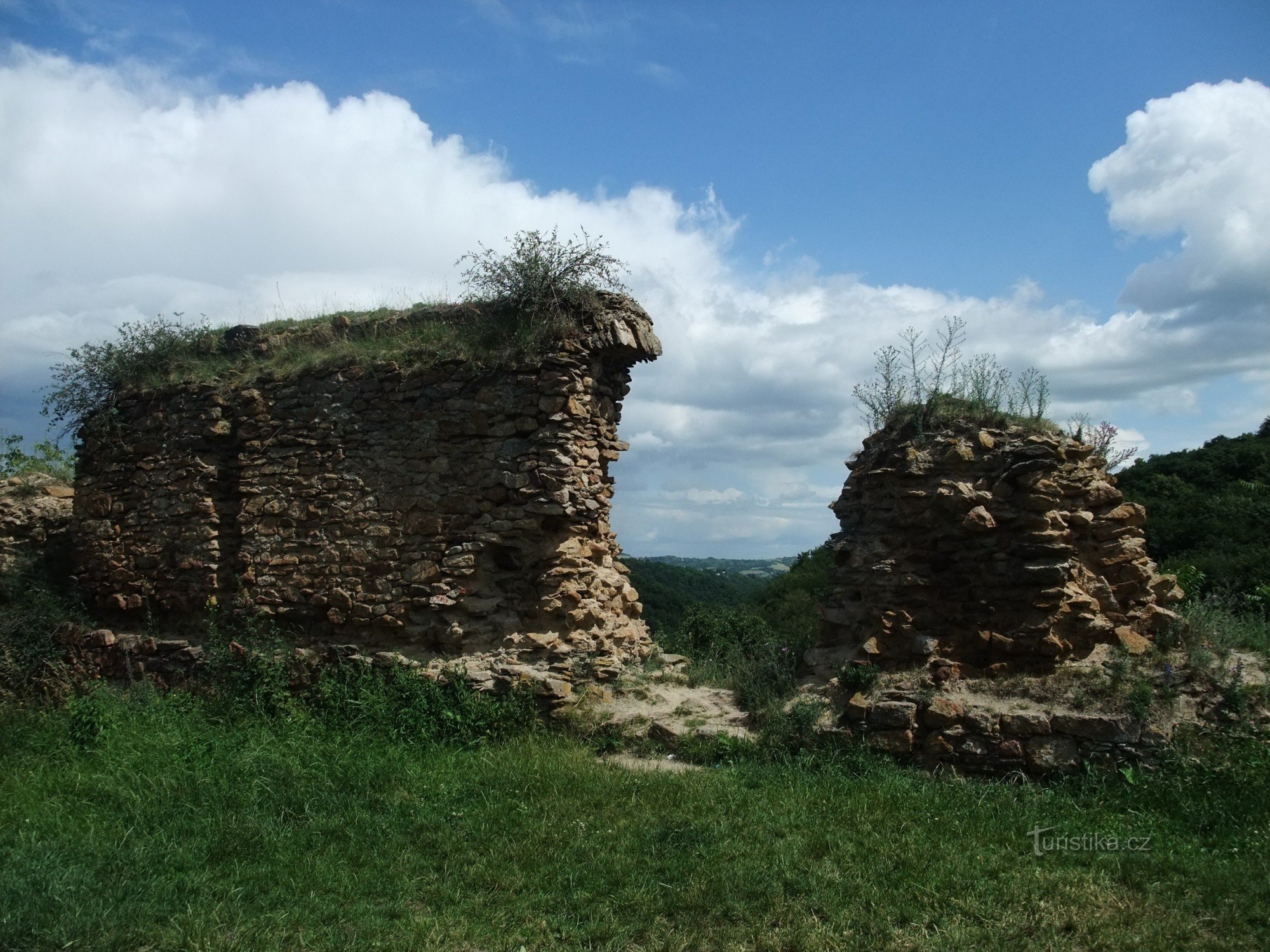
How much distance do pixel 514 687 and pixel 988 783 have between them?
12.2 feet

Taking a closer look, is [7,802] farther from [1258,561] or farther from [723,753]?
[1258,561]

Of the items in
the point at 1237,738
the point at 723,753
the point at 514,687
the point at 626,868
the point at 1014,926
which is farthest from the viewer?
the point at 514,687

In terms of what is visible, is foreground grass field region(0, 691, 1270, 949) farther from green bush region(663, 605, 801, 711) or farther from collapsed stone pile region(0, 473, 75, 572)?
collapsed stone pile region(0, 473, 75, 572)

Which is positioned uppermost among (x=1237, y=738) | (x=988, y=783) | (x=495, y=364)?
(x=495, y=364)

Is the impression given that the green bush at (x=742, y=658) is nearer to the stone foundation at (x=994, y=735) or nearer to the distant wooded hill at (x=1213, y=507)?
the stone foundation at (x=994, y=735)

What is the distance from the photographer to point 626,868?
Answer: 15.5ft

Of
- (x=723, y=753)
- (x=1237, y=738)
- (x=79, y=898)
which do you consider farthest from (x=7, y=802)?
(x=1237, y=738)

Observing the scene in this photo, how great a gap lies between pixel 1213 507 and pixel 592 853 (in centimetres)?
1494

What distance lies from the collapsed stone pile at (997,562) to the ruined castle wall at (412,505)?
8.21 feet

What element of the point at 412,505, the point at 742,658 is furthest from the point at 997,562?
the point at 412,505

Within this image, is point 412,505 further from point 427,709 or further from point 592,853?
point 592,853

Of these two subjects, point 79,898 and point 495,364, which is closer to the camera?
point 79,898

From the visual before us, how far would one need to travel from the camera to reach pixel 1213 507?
15234mm

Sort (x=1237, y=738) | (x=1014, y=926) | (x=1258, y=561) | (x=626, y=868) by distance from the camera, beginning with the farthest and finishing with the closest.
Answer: (x=1258, y=561) → (x=1237, y=738) → (x=626, y=868) → (x=1014, y=926)
